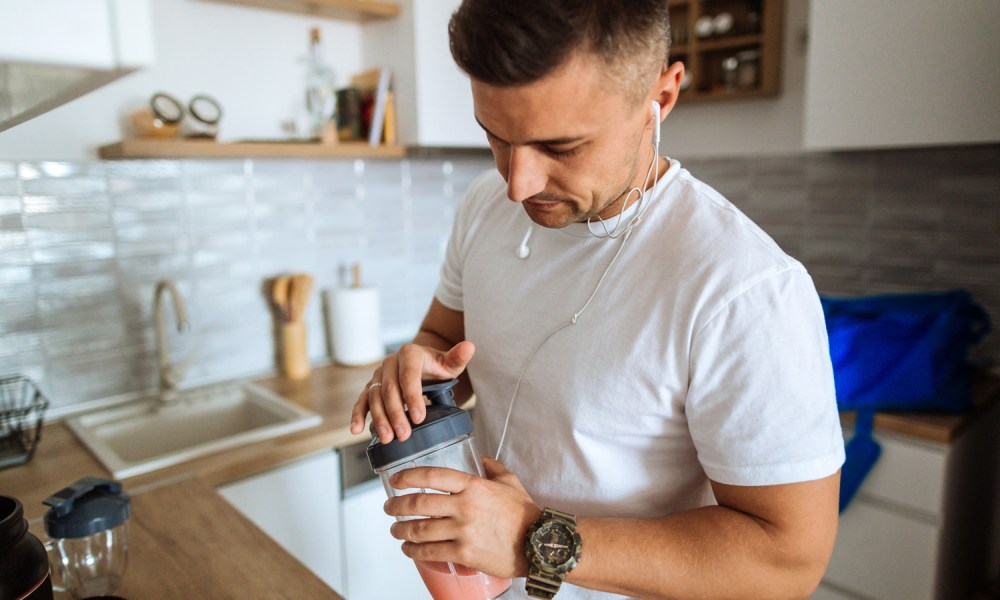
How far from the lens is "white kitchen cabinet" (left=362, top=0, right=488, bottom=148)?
6.57ft

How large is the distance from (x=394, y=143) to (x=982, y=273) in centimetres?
183

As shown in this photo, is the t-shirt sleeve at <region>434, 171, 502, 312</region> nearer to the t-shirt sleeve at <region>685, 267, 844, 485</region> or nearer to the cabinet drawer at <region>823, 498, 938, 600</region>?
the t-shirt sleeve at <region>685, 267, 844, 485</region>

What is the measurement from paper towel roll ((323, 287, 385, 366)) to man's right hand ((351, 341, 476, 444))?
125 centimetres

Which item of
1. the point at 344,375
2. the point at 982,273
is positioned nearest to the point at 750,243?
the point at 344,375

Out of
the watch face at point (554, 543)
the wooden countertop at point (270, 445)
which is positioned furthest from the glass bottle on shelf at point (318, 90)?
the watch face at point (554, 543)

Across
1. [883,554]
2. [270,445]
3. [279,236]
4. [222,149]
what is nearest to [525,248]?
[270,445]

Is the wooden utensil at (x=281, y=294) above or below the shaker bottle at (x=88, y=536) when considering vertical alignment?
above

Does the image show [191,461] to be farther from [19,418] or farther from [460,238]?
[460,238]

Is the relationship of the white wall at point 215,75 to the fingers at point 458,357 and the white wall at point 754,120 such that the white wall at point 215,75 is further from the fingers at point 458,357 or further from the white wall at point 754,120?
the fingers at point 458,357

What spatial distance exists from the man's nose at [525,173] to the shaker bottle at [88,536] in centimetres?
66

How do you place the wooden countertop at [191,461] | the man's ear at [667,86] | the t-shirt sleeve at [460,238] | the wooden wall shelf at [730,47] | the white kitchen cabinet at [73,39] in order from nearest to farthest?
the white kitchen cabinet at [73,39] < the man's ear at [667,86] < the t-shirt sleeve at [460,238] < the wooden countertop at [191,461] < the wooden wall shelf at [730,47]

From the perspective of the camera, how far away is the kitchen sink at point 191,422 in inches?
65.3

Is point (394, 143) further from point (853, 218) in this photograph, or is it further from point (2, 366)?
point (853, 218)

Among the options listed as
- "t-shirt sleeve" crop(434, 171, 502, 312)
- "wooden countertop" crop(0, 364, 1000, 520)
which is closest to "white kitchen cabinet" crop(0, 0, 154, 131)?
"t-shirt sleeve" crop(434, 171, 502, 312)
